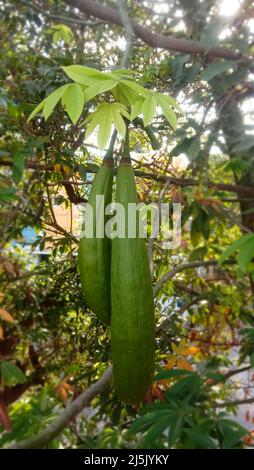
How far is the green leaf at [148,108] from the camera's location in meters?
0.39

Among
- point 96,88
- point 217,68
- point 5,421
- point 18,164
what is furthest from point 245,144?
point 5,421

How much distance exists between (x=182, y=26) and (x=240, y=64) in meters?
0.14

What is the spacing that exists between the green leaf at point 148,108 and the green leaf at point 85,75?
43 millimetres

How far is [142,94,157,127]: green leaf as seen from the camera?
0.39 metres

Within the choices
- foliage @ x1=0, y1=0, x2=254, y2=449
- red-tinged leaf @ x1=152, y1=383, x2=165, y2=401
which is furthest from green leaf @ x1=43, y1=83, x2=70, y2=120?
red-tinged leaf @ x1=152, y1=383, x2=165, y2=401

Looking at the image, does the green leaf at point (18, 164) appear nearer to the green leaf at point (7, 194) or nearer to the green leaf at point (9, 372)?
the green leaf at point (7, 194)

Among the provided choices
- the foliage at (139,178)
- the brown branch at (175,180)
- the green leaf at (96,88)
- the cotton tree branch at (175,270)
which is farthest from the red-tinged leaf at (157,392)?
the green leaf at (96,88)

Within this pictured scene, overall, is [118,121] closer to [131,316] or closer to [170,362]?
[131,316]

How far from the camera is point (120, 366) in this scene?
16.4 inches

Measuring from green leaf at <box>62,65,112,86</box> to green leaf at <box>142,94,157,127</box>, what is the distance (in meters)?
0.04

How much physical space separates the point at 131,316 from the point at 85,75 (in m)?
0.24

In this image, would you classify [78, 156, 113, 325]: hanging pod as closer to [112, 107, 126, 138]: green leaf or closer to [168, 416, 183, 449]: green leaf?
[112, 107, 126, 138]: green leaf

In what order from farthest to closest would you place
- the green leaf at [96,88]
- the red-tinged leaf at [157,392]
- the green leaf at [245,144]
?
the red-tinged leaf at [157,392] → the green leaf at [245,144] → the green leaf at [96,88]
